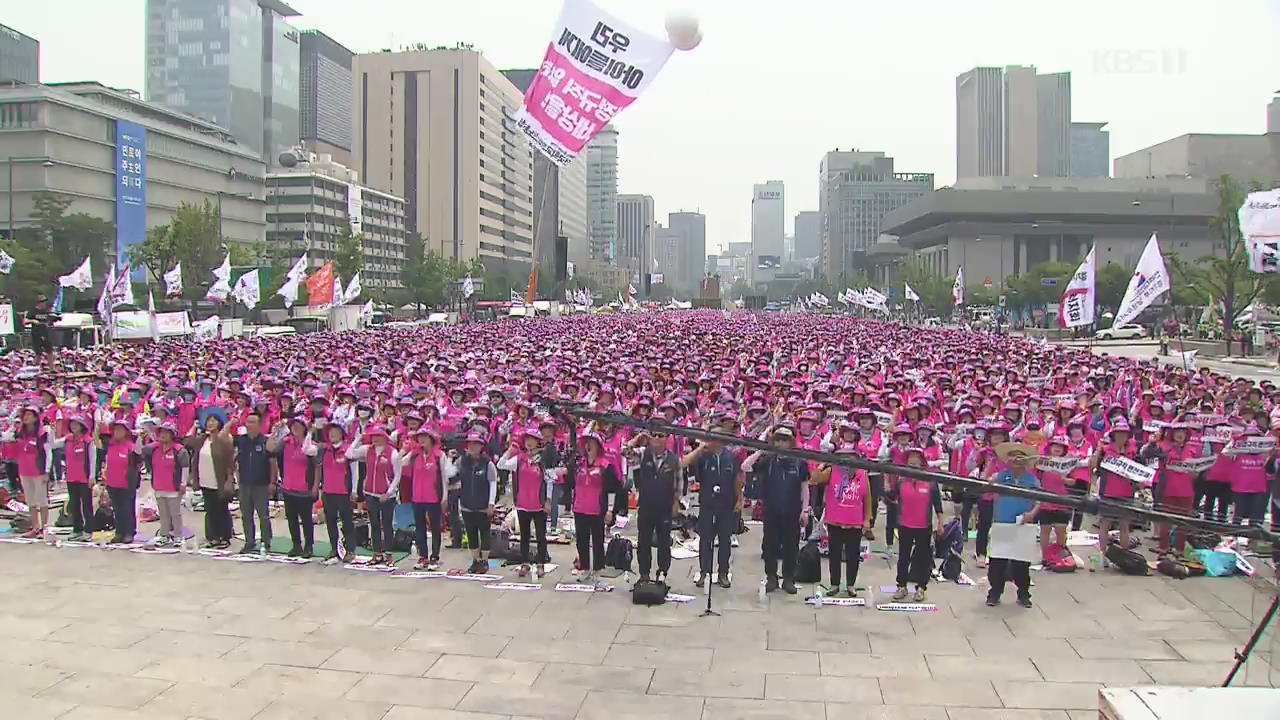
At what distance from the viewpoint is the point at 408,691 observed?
308 inches

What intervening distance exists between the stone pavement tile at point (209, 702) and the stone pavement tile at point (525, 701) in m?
1.51

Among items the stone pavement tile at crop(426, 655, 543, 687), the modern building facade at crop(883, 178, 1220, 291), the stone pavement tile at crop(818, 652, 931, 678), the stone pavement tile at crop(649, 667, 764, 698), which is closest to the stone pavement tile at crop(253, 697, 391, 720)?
the stone pavement tile at crop(426, 655, 543, 687)

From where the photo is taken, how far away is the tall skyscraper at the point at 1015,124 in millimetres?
174125

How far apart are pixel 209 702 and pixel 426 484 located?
404 centimetres

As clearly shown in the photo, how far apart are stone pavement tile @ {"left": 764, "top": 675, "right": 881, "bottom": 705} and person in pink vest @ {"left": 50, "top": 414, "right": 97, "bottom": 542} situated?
362 inches

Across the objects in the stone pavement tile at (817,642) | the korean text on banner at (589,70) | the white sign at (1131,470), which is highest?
the korean text on banner at (589,70)

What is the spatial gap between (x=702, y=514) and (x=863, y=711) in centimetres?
338

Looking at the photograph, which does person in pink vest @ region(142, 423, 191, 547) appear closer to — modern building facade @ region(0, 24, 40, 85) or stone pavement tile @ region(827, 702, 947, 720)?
stone pavement tile @ region(827, 702, 947, 720)

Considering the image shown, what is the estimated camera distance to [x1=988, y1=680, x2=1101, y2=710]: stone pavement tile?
741 cm

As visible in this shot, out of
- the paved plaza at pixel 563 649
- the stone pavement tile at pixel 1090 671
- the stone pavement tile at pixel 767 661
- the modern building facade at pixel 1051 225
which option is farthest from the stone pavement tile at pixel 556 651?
the modern building facade at pixel 1051 225

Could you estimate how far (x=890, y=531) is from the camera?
40.1ft

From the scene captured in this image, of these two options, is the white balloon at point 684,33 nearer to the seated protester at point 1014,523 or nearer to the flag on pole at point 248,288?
the seated protester at point 1014,523

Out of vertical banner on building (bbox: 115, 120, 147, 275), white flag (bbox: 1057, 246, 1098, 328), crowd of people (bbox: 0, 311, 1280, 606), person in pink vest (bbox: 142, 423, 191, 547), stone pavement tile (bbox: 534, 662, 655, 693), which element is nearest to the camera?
stone pavement tile (bbox: 534, 662, 655, 693)

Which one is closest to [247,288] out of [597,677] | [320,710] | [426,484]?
[426,484]
